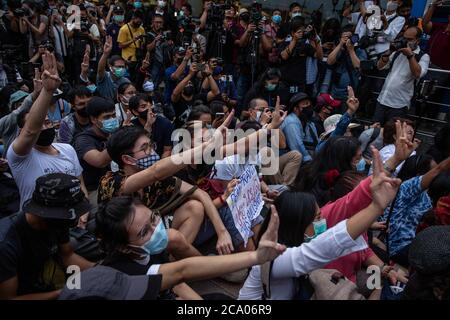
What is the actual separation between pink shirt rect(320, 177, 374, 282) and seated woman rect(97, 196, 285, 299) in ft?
2.51

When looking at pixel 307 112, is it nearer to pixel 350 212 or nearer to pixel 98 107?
pixel 98 107

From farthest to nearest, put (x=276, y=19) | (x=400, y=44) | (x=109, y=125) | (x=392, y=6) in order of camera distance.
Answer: (x=276, y=19), (x=392, y=6), (x=400, y=44), (x=109, y=125)

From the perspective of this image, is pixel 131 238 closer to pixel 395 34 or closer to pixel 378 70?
pixel 378 70

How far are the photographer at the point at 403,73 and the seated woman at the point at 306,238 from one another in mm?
3713

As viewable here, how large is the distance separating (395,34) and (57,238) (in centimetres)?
615

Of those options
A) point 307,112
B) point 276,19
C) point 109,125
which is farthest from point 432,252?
point 276,19

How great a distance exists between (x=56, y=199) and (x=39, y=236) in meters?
0.21

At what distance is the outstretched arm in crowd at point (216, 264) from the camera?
5.33ft

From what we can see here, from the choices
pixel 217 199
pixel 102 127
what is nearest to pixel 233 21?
pixel 102 127

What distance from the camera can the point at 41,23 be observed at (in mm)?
6895

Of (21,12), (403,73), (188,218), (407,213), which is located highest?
(21,12)

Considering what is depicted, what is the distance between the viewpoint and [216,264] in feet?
5.94

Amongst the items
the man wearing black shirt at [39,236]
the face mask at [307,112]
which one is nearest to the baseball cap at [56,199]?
the man wearing black shirt at [39,236]

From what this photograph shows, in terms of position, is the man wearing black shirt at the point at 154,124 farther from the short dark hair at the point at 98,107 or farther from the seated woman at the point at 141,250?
the seated woman at the point at 141,250
